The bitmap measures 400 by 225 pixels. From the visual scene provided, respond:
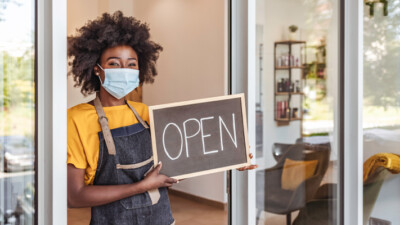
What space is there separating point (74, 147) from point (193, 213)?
3.16m

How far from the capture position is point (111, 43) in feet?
4.54

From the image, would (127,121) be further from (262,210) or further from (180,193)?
(180,193)

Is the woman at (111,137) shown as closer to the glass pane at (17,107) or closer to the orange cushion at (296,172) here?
the glass pane at (17,107)

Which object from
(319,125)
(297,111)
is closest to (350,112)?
(319,125)

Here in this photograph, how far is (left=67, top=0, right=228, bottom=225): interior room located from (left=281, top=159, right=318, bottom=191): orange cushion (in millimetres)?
1482

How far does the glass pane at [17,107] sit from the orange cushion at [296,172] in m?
1.83

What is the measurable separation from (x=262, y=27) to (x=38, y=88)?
1.83 metres

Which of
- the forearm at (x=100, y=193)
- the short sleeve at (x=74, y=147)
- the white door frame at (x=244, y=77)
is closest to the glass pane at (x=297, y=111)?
the white door frame at (x=244, y=77)

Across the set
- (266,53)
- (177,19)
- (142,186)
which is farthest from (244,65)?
(177,19)

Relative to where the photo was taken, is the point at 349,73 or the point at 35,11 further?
the point at 349,73

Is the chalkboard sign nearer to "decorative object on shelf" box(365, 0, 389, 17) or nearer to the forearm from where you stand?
the forearm

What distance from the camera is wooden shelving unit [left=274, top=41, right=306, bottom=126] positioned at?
3.05 m

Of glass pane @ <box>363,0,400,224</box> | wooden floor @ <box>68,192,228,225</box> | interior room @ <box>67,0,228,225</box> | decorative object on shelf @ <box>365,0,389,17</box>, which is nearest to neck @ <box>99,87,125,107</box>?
glass pane @ <box>363,0,400,224</box>

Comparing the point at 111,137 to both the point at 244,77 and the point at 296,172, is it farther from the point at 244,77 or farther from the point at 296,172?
the point at 296,172
